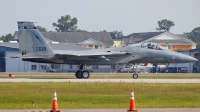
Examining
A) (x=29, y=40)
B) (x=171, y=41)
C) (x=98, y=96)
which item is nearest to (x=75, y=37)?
(x=171, y=41)

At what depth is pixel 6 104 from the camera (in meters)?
22.7

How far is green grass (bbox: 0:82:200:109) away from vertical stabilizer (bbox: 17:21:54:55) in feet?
32.6

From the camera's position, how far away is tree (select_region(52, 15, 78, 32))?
575ft

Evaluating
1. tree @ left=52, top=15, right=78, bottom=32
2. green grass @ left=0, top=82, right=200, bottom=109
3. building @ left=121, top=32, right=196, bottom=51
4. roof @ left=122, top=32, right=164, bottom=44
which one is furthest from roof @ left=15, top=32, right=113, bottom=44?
green grass @ left=0, top=82, right=200, bottom=109

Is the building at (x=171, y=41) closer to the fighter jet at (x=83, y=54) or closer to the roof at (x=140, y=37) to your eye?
the roof at (x=140, y=37)

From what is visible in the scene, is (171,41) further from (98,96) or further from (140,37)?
(98,96)

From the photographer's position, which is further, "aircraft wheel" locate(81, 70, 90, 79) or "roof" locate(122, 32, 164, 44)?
"roof" locate(122, 32, 164, 44)

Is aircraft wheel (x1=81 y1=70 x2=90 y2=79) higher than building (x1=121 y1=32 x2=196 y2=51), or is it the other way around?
building (x1=121 y1=32 x2=196 y2=51)

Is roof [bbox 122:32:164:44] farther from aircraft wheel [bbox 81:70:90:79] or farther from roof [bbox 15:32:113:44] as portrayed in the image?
aircraft wheel [bbox 81:70:90:79]

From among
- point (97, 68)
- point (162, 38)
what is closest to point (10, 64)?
point (97, 68)

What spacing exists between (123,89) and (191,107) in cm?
824

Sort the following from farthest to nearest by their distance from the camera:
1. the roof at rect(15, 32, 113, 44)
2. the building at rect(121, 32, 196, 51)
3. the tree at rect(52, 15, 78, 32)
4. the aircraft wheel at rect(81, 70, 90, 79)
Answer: the tree at rect(52, 15, 78, 32), the roof at rect(15, 32, 113, 44), the building at rect(121, 32, 196, 51), the aircraft wheel at rect(81, 70, 90, 79)

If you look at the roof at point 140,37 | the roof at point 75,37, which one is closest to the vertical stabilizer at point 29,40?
the roof at point 75,37

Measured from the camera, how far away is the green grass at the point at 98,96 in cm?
2251
